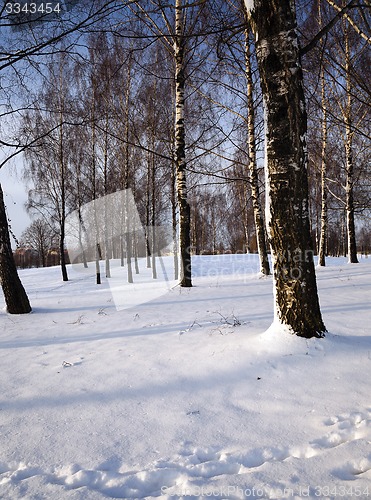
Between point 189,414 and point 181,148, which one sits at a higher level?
point 181,148

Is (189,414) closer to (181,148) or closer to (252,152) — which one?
(181,148)

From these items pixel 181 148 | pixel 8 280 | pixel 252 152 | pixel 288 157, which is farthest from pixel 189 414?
pixel 252 152

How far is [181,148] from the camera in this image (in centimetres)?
738

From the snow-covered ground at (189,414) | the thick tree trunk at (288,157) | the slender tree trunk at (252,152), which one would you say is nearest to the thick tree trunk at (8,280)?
the snow-covered ground at (189,414)

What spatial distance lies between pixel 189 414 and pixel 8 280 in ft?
16.4

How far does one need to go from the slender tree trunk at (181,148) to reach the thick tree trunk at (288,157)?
4454mm

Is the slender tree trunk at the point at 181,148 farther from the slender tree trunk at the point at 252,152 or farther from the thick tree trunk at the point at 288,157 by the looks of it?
the thick tree trunk at the point at 288,157

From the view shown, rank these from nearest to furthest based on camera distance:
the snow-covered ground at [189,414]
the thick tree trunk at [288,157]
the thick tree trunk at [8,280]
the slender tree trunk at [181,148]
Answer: the snow-covered ground at [189,414], the thick tree trunk at [288,157], the thick tree trunk at [8,280], the slender tree trunk at [181,148]

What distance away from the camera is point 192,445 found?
1727 millimetres

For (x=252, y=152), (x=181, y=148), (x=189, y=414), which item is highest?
(x=252, y=152)

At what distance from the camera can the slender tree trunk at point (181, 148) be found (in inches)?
275

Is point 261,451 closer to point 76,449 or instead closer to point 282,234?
point 76,449

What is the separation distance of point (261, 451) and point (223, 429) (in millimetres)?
289

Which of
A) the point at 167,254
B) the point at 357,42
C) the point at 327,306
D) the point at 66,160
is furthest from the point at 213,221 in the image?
the point at 327,306
